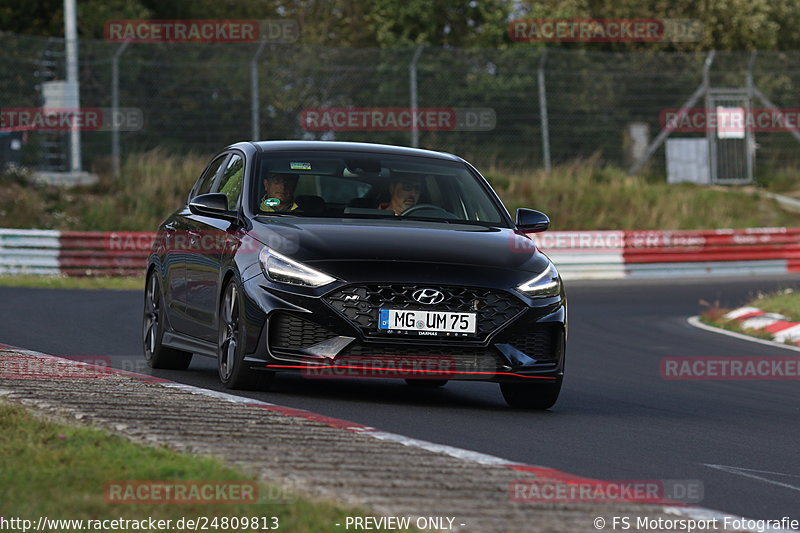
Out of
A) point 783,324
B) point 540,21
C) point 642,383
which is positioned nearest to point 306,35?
point 540,21

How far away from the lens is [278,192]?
1030 cm

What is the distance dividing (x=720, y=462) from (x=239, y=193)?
12.7 ft

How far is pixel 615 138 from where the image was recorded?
35000 millimetres

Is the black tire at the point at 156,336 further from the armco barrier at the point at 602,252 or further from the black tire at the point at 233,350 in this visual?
the armco barrier at the point at 602,252

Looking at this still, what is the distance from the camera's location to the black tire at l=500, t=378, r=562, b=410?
9.94 metres

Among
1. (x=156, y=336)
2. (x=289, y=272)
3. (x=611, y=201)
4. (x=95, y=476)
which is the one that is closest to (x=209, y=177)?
(x=156, y=336)

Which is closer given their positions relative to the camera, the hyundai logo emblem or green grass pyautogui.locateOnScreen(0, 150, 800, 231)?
the hyundai logo emblem

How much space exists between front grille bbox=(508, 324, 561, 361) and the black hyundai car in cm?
1

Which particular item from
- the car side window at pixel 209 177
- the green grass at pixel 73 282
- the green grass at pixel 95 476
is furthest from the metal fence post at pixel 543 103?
the green grass at pixel 95 476

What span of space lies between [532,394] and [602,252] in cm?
1982

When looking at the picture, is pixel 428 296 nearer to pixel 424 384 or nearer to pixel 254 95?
pixel 424 384

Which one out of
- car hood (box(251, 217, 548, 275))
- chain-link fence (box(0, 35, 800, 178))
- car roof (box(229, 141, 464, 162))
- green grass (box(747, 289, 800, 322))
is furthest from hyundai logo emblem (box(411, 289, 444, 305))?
chain-link fence (box(0, 35, 800, 178))

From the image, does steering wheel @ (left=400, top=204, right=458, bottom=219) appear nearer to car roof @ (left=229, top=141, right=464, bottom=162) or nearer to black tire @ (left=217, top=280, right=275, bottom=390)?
car roof @ (left=229, top=141, right=464, bottom=162)

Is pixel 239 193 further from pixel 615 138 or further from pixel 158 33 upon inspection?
pixel 158 33
